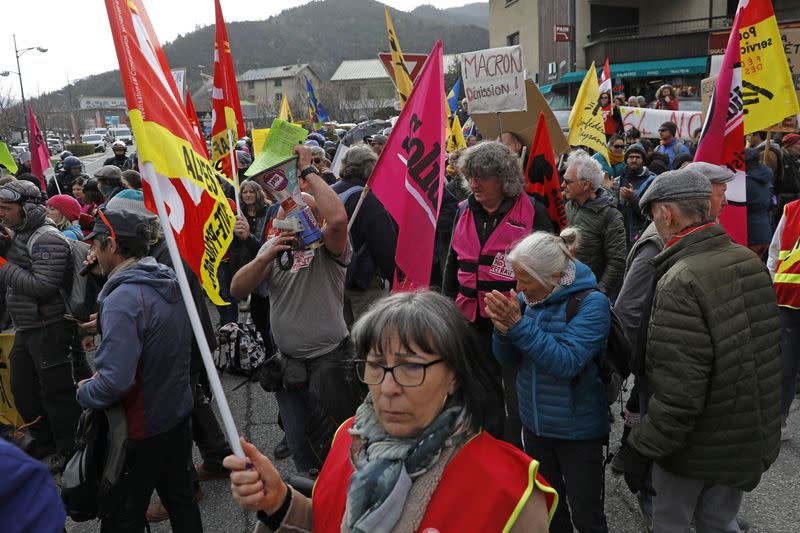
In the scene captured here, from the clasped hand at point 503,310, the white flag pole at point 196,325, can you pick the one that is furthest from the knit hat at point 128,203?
the clasped hand at point 503,310

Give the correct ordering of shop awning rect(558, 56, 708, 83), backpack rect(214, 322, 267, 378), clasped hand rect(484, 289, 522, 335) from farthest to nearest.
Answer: shop awning rect(558, 56, 708, 83) → backpack rect(214, 322, 267, 378) → clasped hand rect(484, 289, 522, 335)

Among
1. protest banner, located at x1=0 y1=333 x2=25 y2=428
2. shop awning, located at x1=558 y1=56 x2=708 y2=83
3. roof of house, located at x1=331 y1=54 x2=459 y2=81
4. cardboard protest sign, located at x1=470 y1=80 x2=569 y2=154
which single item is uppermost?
roof of house, located at x1=331 y1=54 x2=459 y2=81

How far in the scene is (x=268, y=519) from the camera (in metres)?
1.63

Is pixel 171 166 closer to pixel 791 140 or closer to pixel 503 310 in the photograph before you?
pixel 503 310

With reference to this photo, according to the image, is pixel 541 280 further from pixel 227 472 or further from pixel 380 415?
pixel 227 472

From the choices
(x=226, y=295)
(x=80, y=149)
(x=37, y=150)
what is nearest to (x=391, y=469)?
(x=226, y=295)

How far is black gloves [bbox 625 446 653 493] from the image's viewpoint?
8.03ft

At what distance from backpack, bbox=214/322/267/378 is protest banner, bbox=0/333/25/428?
4.76 feet

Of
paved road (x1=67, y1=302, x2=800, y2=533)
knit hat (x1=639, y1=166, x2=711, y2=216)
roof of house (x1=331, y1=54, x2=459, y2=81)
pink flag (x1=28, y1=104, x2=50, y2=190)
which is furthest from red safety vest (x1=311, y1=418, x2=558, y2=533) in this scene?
roof of house (x1=331, y1=54, x2=459, y2=81)

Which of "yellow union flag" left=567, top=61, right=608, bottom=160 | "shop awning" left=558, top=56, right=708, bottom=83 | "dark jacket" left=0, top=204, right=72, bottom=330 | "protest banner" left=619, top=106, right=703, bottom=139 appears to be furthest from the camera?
"shop awning" left=558, top=56, right=708, bottom=83

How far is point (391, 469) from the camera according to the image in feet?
4.80

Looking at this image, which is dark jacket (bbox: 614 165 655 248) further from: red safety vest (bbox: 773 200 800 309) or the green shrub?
the green shrub

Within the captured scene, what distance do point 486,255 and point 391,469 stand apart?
2.09 metres

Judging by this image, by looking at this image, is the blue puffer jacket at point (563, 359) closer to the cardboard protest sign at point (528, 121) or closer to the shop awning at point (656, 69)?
the cardboard protest sign at point (528, 121)
